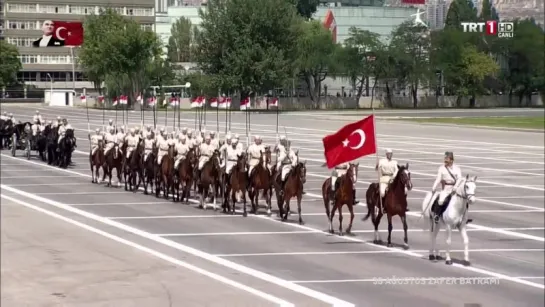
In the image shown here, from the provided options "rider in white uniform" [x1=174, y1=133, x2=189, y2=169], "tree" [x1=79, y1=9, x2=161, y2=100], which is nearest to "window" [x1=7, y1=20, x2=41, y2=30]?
"tree" [x1=79, y1=9, x2=161, y2=100]

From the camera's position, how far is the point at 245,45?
1261 centimetres

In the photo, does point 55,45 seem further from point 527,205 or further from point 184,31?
point 527,205

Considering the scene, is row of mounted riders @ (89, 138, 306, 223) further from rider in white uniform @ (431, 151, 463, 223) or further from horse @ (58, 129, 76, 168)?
A: horse @ (58, 129, 76, 168)

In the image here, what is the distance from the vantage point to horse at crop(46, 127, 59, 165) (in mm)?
29422

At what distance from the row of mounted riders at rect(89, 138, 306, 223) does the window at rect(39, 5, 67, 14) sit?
7373mm

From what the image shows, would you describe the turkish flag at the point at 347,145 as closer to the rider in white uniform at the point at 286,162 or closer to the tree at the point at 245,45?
the tree at the point at 245,45

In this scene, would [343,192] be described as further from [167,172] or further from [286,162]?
[167,172]

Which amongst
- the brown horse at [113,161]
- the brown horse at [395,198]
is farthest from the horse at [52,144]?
the brown horse at [395,198]

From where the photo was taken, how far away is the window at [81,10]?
34.8 ft

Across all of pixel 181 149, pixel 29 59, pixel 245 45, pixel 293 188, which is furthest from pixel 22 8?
pixel 181 149

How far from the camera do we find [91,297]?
30.8 feet

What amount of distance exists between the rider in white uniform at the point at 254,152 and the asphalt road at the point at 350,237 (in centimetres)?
36

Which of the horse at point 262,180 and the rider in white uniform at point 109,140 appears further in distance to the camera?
the rider in white uniform at point 109,140

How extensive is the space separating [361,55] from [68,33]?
3.01m
